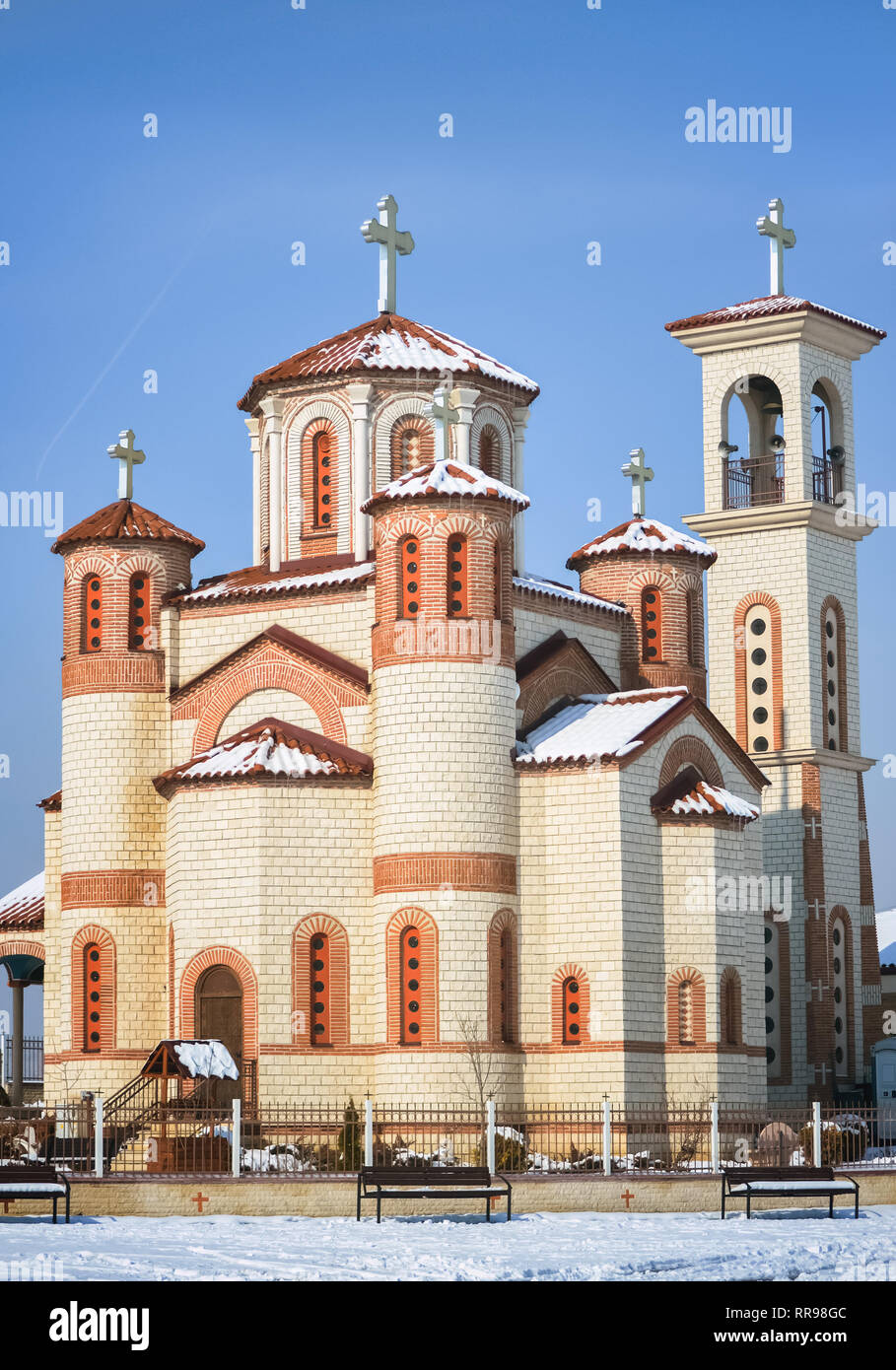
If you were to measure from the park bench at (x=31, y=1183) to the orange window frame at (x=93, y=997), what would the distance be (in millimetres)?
10029

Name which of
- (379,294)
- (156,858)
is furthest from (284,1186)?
(379,294)

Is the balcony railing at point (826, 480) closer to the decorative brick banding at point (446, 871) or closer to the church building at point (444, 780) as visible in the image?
the church building at point (444, 780)

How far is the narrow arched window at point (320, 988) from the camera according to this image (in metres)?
34.1

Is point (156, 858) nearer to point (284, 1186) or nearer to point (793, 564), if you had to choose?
point (284, 1186)

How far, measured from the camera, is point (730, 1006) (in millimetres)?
35000

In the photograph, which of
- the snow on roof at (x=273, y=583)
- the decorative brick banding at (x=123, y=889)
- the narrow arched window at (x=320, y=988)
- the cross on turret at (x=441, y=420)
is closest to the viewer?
the narrow arched window at (x=320, y=988)

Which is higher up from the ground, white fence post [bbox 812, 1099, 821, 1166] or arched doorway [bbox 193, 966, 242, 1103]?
arched doorway [bbox 193, 966, 242, 1103]

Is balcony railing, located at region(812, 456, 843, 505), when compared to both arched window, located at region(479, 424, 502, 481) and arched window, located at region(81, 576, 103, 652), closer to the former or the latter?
arched window, located at region(479, 424, 502, 481)

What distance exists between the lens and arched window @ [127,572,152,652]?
3822cm

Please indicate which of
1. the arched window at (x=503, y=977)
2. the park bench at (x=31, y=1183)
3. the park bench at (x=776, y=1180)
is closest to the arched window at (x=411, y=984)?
the arched window at (x=503, y=977)

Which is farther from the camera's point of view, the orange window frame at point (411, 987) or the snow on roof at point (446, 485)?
the snow on roof at point (446, 485)

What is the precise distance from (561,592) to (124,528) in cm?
748

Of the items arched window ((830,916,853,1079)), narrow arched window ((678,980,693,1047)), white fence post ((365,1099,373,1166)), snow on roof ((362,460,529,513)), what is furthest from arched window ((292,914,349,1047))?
arched window ((830,916,853,1079))

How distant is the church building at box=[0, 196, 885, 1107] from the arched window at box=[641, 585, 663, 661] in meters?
0.05
